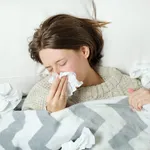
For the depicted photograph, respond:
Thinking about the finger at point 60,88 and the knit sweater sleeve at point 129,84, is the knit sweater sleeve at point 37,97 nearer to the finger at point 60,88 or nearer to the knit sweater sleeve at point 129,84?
the finger at point 60,88

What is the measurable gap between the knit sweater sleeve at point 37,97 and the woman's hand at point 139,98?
35cm

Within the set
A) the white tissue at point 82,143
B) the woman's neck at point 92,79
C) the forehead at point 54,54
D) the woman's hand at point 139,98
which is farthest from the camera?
the woman's neck at point 92,79

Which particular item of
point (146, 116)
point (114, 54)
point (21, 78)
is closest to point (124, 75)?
point (114, 54)

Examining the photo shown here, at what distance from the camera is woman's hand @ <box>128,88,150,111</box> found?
1265mm

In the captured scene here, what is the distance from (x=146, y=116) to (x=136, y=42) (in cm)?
34

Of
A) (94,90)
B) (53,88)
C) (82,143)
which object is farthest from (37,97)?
(82,143)

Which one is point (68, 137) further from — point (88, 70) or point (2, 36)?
point (2, 36)

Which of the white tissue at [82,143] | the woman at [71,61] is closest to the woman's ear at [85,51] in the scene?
A: the woman at [71,61]

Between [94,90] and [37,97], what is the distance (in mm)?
235

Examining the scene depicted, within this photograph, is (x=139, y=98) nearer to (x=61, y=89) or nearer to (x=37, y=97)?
(x=61, y=89)

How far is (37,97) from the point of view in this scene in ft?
4.68

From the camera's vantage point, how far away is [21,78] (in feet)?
4.97

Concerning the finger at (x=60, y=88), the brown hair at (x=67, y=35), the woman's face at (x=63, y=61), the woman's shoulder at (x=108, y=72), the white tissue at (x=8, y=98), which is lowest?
the white tissue at (x=8, y=98)

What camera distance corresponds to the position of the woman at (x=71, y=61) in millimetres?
1386
